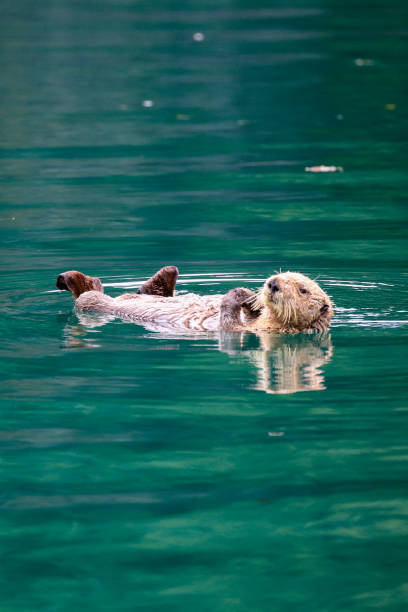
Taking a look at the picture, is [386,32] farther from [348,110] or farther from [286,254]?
[286,254]

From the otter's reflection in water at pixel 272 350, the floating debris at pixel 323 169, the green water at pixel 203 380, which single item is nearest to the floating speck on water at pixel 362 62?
the green water at pixel 203 380

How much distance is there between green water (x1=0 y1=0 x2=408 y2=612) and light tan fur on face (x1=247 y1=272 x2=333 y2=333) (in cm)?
13

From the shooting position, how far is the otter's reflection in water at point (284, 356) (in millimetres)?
5788

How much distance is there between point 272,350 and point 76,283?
1.66 metres

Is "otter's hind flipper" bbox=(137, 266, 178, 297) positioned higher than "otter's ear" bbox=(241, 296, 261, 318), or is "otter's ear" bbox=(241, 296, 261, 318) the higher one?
"otter's hind flipper" bbox=(137, 266, 178, 297)

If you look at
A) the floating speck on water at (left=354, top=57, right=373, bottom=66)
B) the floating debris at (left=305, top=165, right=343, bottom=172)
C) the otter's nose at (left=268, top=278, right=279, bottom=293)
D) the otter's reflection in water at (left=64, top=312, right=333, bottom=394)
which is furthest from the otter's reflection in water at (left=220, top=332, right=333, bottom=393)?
the floating speck on water at (left=354, top=57, right=373, bottom=66)

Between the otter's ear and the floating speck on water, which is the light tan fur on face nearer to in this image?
the otter's ear

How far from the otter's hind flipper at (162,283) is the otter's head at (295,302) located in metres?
0.96

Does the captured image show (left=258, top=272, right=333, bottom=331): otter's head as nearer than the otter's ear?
Yes

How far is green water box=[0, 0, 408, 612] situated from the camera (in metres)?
3.85

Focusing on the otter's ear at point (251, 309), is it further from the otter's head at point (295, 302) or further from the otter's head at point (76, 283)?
the otter's head at point (76, 283)

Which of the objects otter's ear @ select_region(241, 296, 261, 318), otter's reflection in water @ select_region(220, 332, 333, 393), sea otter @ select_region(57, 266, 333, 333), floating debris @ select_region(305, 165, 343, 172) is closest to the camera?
otter's reflection in water @ select_region(220, 332, 333, 393)

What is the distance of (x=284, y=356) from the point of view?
251 inches

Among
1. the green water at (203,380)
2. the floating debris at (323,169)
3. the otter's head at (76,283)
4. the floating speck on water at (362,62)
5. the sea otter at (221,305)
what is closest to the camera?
the green water at (203,380)
